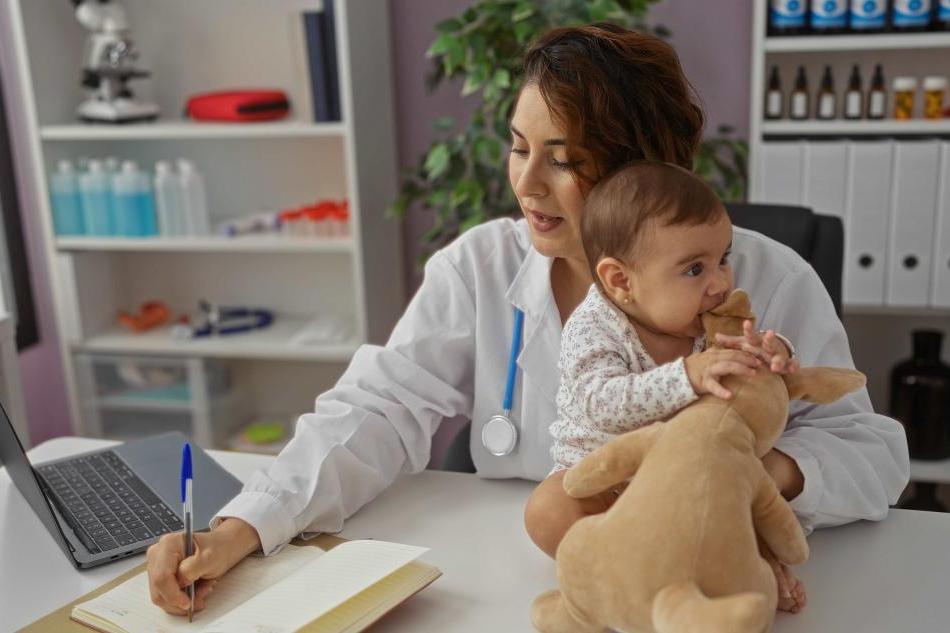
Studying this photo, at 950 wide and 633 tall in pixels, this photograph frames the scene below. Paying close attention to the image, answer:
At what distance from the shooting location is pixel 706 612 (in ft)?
2.38

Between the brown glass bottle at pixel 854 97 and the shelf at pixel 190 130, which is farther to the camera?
the shelf at pixel 190 130

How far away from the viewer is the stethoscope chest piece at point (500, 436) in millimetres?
1245

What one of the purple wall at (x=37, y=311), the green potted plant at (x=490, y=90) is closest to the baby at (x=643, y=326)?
the green potted plant at (x=490, y=90)

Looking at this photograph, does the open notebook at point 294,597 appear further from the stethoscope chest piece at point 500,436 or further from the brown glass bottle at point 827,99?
the brown glass bottle at point 827,99

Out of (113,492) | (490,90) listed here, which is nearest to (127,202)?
(490,90)

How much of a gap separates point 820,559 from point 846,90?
1.56 m

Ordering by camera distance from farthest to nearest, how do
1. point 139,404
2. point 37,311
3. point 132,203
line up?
1. point 37,311
2. point 139,404
3. point 132,203

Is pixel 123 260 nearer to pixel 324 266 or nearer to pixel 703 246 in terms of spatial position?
pixel 324 266

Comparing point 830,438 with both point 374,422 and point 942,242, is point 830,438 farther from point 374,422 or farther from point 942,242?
point 942,242

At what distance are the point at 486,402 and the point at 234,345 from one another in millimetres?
1506

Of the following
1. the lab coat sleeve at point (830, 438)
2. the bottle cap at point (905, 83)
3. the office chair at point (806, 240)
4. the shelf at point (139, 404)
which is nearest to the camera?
the lab coat sleeve at point (830, 438)

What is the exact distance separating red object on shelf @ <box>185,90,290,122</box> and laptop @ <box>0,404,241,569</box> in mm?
1318

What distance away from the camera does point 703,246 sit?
0.90 meters

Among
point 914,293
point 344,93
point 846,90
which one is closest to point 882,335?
point 914,293
